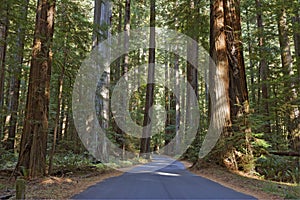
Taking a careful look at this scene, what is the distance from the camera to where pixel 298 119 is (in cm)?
1430

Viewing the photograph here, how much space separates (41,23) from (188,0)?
8.82 meters

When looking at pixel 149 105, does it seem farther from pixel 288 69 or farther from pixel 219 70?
pixel 288 69

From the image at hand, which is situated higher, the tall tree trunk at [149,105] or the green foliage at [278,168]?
the tall tree trunk at [149,105]

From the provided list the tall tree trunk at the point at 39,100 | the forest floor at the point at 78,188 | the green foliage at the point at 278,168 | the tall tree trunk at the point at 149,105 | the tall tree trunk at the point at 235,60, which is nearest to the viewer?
the forest floor at the point at 78,188

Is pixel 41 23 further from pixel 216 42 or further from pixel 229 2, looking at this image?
pixel 229 2

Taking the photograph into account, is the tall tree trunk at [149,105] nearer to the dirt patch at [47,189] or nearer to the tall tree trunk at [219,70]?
the tall tree trunk at [219,70]

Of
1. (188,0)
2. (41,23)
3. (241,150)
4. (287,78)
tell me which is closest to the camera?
(41,23)

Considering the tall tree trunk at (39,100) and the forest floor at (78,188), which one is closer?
the forest floor at (78,188)

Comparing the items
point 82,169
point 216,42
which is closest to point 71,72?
point 82,169

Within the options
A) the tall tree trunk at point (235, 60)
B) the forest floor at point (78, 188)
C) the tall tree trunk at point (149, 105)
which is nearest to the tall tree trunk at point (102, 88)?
the forest floor at point (78, 188)

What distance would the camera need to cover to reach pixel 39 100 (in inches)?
389

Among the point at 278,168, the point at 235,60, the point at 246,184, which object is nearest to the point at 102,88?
the point at 235,60

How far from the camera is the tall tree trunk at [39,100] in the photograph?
374 inches

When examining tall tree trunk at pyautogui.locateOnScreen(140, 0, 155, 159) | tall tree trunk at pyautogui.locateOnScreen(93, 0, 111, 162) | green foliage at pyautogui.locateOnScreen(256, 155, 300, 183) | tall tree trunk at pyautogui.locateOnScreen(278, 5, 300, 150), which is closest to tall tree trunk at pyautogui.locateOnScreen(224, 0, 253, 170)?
green foliage at pyautogui.locateOnScreen(256, 155, 300, 183)
